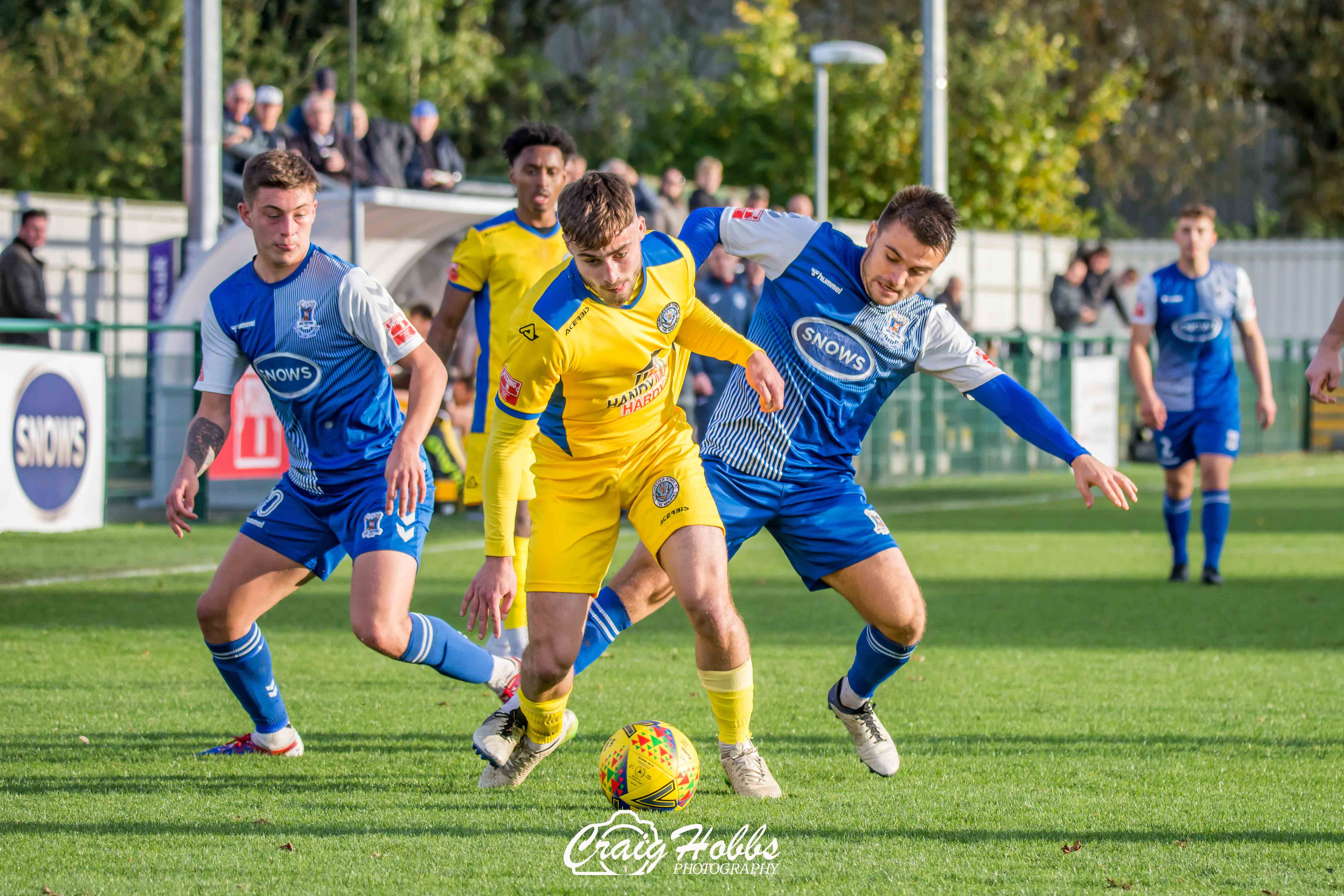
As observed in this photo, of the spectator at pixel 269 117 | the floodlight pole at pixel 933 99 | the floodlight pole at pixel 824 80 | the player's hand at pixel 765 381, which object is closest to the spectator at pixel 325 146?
the spectator at pixel 269 117

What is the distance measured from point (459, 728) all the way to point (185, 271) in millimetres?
9146

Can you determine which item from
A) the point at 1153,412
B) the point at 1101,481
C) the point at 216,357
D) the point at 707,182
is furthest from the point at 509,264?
the point at 707,182

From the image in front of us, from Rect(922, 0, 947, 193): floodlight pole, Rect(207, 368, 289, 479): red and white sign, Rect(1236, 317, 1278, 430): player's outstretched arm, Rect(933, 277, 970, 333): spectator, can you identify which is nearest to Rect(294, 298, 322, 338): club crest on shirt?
Rect(1236, 317, 1278, 430): player's outstretched arm

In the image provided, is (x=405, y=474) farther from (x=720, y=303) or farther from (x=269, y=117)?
(x=269, y=117)

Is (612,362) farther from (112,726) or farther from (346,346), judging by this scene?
(112,726)

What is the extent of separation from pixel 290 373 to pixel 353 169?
5.24 meters

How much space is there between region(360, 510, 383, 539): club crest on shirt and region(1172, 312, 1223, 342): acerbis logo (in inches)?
241

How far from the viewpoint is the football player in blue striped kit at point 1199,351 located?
9430 millimetres

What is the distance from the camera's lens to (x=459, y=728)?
5.61 meters

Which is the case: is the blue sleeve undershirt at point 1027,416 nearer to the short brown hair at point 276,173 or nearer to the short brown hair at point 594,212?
the short brown hair at point 594,212

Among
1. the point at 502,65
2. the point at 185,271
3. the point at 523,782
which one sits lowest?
the point at 523,782

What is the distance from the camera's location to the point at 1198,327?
9.52 metres

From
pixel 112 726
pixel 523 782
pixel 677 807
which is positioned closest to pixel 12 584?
pixel 112 726

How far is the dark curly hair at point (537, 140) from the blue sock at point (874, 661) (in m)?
2.54
